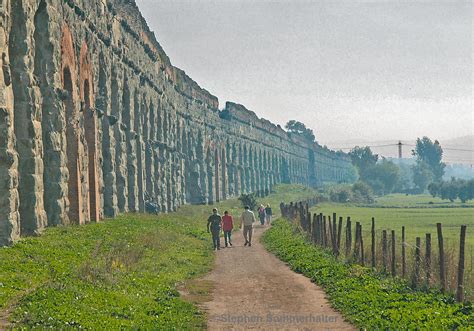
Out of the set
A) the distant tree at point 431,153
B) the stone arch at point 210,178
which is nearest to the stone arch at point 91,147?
the stone arch at point 210,178

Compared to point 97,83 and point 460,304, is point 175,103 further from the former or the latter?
point 460,304

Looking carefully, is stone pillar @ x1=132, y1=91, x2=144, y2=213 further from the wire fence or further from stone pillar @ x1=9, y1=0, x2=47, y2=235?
stone pillar @ x1=9, y1=0, x2=47, y2=235

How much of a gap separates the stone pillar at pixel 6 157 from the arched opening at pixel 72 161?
5564mm

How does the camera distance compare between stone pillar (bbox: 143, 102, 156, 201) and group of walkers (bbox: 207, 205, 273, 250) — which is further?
stone pillar (bbox: 143, 102, 156, 201)

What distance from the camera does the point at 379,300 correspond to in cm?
1243

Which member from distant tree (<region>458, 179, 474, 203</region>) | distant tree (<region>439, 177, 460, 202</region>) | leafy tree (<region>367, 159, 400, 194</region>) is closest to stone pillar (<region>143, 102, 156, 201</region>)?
distant tree (<region>458, 179, 474, 203</region>)

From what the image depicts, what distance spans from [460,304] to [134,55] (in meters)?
24.9

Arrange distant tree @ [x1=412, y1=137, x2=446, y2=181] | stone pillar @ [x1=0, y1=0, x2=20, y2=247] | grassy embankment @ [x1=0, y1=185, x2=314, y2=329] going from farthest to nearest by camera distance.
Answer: distant tree @ [x1=412, y1=137, x2=446, y2=181], stone pillar @ [x1=0, y1=0, x2=20, y2=247], grassy embankment @ [x1=0, y1=185, x2=314, y2=329]

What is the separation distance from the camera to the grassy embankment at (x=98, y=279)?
396 inches

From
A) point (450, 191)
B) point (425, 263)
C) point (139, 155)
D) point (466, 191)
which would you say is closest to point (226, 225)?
point (139, 155)

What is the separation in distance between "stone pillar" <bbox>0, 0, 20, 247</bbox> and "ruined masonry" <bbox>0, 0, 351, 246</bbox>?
0.02 m

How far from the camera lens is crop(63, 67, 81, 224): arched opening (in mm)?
20922

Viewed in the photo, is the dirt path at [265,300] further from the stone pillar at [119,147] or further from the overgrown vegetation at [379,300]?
the stone pillar at [119,147]

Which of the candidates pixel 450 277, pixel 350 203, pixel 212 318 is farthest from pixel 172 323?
pixel 350 203
